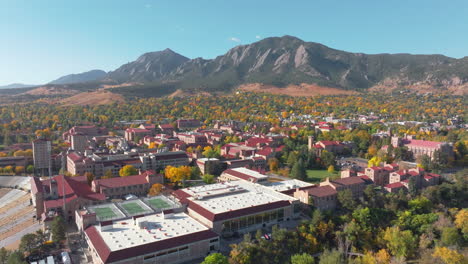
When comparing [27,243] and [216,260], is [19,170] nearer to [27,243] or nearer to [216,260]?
[27,243]

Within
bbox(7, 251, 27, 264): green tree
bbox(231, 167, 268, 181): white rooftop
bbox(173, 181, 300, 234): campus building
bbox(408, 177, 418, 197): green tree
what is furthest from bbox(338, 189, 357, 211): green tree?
Result: bbox(7, 251, 27, 264): green tree

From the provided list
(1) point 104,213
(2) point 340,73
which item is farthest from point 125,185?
(2) point 340,73

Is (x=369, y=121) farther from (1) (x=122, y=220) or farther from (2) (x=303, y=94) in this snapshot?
(1) (x=122, y=220)

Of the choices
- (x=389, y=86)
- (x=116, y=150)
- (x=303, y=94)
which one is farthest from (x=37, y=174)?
(x=389, y=86)

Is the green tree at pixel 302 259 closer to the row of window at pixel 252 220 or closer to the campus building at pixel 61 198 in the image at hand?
the row of window at pixel 252 220

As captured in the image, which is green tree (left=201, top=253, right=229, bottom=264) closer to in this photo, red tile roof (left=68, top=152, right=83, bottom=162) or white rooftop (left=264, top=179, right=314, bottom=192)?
white rooftop (left=264, top=179, right=314, bottom=192)
